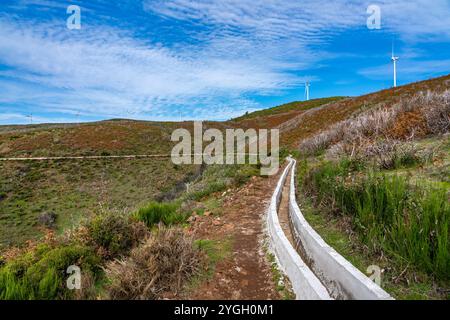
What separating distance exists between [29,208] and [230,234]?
26.1 m

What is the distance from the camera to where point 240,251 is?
587 centimetres

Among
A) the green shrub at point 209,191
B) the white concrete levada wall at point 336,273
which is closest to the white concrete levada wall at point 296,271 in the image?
the white concrete levada wall at point 336,273

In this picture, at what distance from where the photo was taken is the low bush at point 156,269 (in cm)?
418

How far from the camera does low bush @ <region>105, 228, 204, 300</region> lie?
13.7ft

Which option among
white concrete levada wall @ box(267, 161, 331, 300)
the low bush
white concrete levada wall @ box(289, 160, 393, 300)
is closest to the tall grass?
white concrete levada wall @ box(289, 160, 393, 300)

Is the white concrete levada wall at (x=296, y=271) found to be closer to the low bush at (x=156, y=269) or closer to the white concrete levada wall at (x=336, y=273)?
the white concrete levada wall at (x=336, y=273)

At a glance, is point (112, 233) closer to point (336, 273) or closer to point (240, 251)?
point (240, 251)

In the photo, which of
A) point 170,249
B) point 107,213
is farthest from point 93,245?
point 170,249

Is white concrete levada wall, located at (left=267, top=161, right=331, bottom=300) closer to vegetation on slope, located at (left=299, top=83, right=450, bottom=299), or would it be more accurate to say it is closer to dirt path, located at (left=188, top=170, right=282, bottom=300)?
dirt path, located at (left=188, top=170, right=282, bottom=300)

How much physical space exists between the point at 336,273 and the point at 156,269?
2458 mm

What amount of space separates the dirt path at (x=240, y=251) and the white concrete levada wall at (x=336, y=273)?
71 centimetres

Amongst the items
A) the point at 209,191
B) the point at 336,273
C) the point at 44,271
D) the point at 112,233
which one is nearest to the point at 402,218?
the point at 336,273
